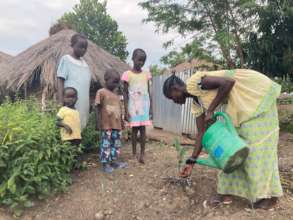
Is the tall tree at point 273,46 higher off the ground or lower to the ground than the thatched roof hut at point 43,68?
higher

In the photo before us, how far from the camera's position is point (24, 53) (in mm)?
8219

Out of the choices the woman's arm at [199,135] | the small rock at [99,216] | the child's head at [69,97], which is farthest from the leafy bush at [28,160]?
the woman's arm at [199,135]

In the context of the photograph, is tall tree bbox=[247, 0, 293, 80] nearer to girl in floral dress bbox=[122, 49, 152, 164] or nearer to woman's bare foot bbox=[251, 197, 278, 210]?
girl in floral dress bbox=[122, 49, 152, 164]

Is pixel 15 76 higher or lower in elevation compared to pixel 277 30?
lower

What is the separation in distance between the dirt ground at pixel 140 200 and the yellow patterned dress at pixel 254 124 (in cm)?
22

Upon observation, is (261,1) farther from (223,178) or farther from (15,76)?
(223,178)

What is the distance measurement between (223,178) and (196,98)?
763 mm

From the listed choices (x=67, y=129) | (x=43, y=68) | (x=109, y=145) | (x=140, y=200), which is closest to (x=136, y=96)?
(x=109, y=145)

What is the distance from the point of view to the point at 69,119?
4117 millimetres

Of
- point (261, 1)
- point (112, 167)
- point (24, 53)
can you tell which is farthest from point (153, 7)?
point (112, 167)

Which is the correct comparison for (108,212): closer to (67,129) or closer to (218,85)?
(67,129)

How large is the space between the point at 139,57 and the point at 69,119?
1.12 m

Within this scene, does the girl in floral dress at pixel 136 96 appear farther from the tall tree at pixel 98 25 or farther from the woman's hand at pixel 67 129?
the tall tree at pixel 98 25

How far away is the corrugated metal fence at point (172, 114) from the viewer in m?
8.24
